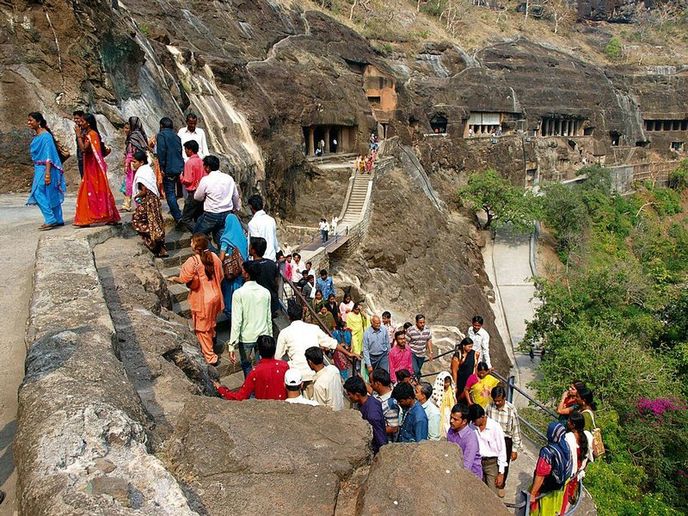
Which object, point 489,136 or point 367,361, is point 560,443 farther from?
point 489,136

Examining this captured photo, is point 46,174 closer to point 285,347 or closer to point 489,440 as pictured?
point 285,347

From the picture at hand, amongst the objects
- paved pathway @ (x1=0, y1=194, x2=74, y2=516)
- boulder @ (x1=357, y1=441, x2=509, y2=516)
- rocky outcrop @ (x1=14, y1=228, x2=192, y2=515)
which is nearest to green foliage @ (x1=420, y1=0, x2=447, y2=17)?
paved pathway @ (x1=0, y1=194, x2=74, y2=516)

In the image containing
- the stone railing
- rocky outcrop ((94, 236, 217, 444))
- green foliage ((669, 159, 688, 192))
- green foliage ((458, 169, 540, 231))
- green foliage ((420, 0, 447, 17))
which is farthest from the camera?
green foliage ((420, 0, 447, 17))

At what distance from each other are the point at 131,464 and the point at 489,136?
138 feet

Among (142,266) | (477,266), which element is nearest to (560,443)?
(142,266)

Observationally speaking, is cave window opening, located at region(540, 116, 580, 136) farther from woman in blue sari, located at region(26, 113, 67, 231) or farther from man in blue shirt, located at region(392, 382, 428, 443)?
man in blue shirt, located at region(392, 382, 428, 443)

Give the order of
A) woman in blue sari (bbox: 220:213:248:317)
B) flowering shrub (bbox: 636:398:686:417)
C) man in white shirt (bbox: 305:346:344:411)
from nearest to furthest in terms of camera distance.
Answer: man in white shirt (bbox: 305:346:344:411)
woman in blue sari (bbox: 220:213:248:317)
flowering shrub (bbox: 636:398:686:417)

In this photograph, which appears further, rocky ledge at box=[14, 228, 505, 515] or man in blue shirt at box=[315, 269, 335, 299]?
man in blue shirt at box=[315, 269, 335, 299]

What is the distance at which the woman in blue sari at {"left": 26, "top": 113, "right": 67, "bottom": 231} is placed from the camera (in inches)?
280

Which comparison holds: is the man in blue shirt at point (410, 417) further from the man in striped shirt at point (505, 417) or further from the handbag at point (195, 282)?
the handbag at point (195, 282)

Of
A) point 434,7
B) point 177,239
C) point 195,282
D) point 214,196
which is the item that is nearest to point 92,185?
point 177,239

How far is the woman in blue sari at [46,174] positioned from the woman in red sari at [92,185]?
0.40 m

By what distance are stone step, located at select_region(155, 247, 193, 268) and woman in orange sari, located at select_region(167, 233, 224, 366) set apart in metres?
1.60

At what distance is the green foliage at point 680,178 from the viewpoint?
47.6m
